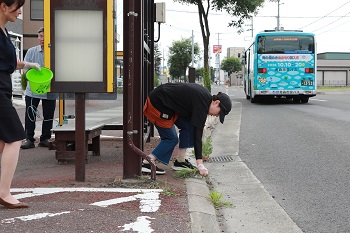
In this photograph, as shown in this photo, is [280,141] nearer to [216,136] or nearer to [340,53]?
[216,136]

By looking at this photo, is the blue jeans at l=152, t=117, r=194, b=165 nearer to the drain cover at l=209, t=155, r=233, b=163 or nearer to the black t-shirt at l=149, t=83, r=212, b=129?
the black t-shirt at l=149, t=83, r=212, b=129

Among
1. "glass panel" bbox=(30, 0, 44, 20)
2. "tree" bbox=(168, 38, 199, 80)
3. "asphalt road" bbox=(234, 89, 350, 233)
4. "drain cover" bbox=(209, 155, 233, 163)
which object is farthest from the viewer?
"tree" bbox=(168, 38, 199, 80)

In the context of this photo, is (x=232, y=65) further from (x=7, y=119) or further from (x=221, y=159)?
(x=7, y=119)

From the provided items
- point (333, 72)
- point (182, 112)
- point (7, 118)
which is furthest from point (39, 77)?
point (333, 72)

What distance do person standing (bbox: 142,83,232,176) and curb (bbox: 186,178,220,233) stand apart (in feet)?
0.64

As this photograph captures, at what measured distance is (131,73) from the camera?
5254 mm

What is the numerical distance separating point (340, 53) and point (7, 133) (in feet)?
354

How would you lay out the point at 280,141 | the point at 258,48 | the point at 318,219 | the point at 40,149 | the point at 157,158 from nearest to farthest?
the point at 318,219, the point at 157,158, the point at 40,149, the point at 280,141, the point at 258,48

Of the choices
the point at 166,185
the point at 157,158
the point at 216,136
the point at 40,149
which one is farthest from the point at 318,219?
the point at 216,136

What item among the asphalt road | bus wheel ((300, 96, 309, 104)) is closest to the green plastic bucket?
the asphalt road

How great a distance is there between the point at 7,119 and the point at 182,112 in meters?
2.39

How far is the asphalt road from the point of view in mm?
4762

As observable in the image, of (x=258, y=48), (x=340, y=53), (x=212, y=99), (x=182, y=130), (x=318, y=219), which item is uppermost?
(x=340, y=53)

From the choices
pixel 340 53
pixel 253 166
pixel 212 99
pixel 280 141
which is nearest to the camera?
pixel 212 99
